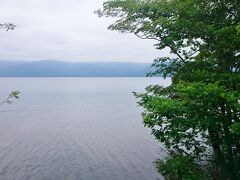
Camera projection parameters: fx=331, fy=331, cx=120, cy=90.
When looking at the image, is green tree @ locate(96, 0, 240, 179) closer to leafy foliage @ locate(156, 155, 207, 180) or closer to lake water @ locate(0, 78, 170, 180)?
leafy foliage @ locate(156, 155, 207, 180)

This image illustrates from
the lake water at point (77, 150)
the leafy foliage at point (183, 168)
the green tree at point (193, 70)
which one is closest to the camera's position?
the green tree at point (193, 70)

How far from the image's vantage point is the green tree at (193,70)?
565 inches

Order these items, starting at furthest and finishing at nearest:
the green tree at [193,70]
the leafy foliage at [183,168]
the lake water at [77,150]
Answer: the lake water at [77,150] → the leafy foliage at [183,168] → the green tree at [193,70]

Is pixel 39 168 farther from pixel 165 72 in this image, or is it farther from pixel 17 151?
pixel 165 72

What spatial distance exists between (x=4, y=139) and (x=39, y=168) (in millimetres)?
22390

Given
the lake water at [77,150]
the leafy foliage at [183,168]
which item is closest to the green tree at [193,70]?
the leafy foliage at [183,168]

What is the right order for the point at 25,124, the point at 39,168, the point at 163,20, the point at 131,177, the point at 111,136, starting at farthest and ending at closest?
the point at 25,124 → the point at 111,136 → the point at 39,168 → the point at 131,177 → the point at 163,20

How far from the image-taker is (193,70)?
18672mm

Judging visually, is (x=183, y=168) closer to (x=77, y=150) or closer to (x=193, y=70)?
(x=193, y=70)

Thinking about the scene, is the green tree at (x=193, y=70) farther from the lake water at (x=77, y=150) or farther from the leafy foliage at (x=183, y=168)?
the lake water at (x=77, y=150)

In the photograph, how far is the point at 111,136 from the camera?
67375mm

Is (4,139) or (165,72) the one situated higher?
(165,72)

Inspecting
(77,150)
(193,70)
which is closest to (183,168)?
(193,70)

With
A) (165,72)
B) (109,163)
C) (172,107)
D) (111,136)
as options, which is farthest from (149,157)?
(172,107)
